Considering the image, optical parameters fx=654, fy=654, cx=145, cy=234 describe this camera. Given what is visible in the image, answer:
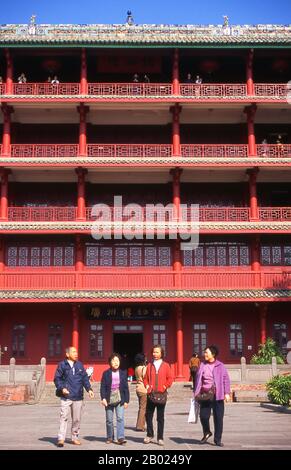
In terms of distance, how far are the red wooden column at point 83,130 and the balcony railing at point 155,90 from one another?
0.75 m

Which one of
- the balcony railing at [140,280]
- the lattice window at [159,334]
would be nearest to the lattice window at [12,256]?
the balcony railing at [140,280]

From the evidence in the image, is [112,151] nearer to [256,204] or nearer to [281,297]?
[256,204]

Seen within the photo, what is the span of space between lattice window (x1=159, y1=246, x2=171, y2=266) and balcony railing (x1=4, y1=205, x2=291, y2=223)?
1.70 metres

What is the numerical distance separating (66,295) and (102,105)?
32.0ft

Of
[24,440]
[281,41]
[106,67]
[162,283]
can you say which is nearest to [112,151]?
[106,67]

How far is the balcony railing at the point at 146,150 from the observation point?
32688 mm

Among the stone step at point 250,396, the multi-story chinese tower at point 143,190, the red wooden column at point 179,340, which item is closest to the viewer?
the stone step at point 250,396

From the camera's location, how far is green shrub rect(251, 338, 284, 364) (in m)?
28.7

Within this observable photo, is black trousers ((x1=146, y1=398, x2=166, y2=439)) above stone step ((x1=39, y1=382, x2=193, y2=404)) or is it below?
above

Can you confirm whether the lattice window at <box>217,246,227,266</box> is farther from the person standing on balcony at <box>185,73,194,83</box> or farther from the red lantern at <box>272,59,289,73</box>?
the red lantern at <box>272,59,289,73</box>

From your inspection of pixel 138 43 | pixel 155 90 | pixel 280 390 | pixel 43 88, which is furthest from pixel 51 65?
pixel 280 390

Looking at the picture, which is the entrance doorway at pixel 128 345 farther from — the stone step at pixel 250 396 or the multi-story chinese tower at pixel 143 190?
the stone step at pixel 250 396

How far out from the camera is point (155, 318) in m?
32.0
